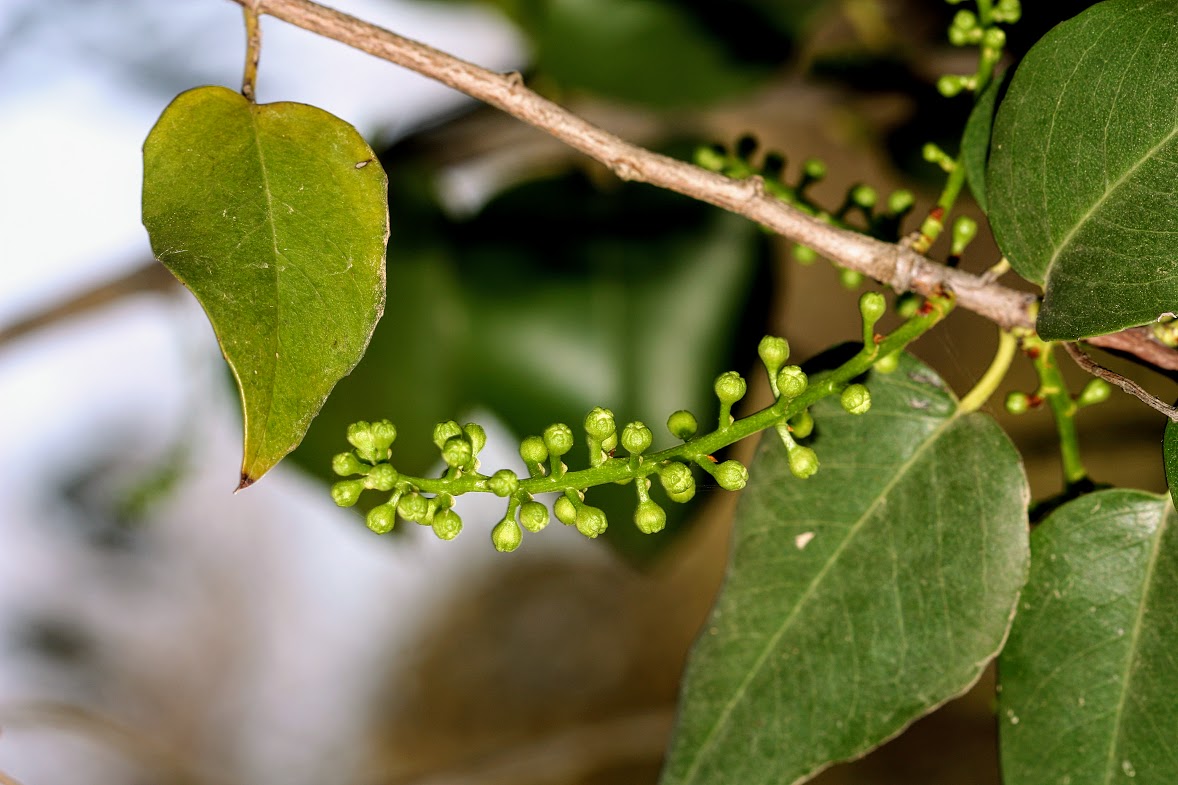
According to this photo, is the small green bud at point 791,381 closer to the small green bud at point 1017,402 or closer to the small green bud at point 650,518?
the small green bud at point 650,518

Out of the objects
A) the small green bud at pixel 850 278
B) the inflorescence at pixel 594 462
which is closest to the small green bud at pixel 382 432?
the inflorescence at pixel 594 462

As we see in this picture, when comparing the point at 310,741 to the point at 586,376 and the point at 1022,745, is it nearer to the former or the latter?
the point at 586,376

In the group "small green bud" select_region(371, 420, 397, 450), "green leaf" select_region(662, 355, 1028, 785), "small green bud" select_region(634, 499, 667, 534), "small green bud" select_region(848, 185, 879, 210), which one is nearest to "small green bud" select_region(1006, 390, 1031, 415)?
"green leaf" select_region(662, 355, 1028, 785)

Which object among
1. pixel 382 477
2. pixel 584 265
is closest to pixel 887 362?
pixel 382 477

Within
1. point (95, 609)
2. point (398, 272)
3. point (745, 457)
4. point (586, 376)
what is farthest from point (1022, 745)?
point (95, 609)

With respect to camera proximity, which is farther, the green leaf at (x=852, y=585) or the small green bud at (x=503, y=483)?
the green leaf at (x=852, y=585)

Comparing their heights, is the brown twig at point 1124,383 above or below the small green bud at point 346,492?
above

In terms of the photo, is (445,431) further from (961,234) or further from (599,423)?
(961,234)
